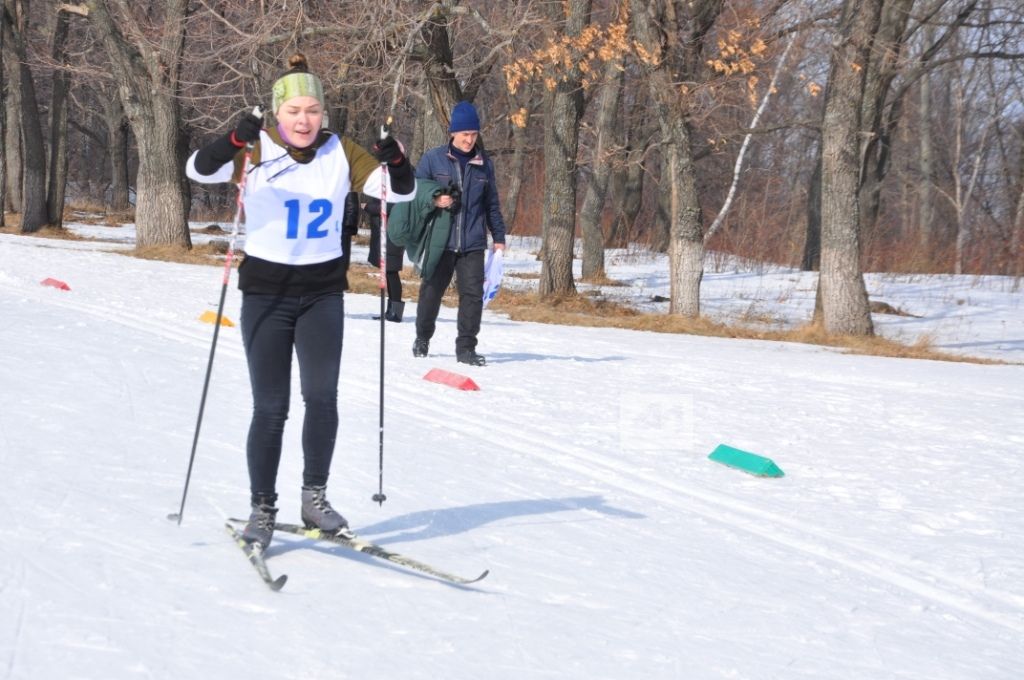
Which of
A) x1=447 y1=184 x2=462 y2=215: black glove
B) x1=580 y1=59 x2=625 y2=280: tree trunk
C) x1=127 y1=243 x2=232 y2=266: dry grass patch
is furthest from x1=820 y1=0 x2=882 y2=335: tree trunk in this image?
x1=127 y1=243 x2=232 y2=266: dry grass patch

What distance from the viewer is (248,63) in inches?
723

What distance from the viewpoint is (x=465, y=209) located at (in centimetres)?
988

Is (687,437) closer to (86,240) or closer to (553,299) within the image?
(553,299)

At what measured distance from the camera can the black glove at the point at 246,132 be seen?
4551 mm

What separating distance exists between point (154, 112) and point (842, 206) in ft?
40.3

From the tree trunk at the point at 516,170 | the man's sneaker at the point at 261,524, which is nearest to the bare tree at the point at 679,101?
the man's sneaker at the point at 261,524

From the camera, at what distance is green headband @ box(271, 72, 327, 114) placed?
4699mm

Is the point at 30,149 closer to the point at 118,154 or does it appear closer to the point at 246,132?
the point at 118,154

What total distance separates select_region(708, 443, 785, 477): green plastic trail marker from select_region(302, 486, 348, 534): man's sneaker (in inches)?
131

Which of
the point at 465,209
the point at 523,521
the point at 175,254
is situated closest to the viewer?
the point at 523,521

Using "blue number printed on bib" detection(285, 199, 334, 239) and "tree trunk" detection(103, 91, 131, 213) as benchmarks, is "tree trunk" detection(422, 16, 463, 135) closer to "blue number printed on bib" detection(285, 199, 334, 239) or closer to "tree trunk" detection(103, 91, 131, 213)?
"blue number printed on bib" detection(285, 199, 334, 239)

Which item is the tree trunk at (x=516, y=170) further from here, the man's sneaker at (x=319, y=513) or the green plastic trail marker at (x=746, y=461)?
the man's sneaker at (x=319, y=513)

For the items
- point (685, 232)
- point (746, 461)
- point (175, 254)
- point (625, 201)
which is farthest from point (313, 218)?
point (625, 201)

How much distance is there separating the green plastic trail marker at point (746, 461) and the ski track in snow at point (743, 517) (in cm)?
65
